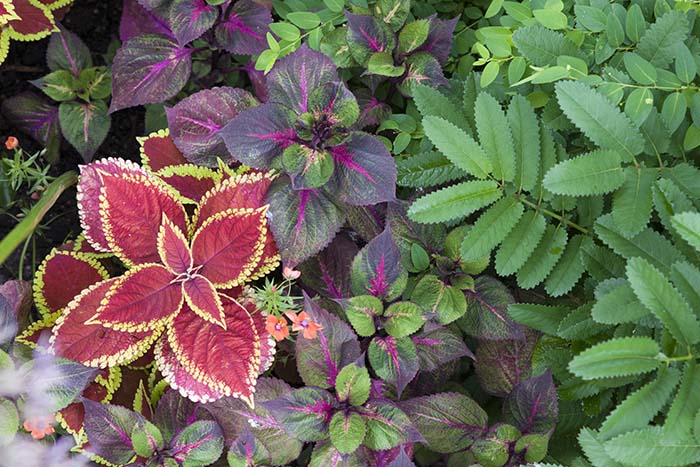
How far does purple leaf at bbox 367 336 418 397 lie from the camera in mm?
1219

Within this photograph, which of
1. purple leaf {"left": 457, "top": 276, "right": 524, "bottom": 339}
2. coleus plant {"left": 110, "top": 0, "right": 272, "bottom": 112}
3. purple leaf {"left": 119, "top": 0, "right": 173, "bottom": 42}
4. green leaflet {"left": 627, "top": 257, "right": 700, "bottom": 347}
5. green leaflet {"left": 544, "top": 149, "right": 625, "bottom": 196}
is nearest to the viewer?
green leaflet {"left": 627, "top": 257, "right": 700, "bottom": 347}

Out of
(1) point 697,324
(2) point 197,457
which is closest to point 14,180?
(2) point 197,457

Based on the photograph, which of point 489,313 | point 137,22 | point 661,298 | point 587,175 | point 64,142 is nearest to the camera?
point 661,298

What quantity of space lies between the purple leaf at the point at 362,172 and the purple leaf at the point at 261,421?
350 mm

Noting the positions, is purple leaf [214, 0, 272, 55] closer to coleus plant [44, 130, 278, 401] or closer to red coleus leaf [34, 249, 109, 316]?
coleus plant [44, 130, 278, 401]

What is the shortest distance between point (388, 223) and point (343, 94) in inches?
9.6

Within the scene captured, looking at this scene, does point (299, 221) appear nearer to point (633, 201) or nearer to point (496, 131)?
point (496, 131)

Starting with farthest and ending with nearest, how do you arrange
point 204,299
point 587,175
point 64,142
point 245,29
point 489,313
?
point 64,142 → point 245,29 → point 489,313 → point 204,299 → point 587,175

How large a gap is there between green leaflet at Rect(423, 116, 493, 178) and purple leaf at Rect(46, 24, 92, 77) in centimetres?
85

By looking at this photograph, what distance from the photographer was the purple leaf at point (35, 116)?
1.62 metres

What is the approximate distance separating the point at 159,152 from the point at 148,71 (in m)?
0.19

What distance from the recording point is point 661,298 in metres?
0.95

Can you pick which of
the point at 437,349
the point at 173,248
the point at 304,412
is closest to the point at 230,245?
the point at 173,248

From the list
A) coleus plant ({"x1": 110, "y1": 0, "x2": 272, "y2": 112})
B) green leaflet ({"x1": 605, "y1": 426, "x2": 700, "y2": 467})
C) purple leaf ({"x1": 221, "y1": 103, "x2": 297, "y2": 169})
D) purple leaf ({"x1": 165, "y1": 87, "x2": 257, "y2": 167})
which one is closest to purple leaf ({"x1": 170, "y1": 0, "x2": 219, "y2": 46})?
coleus plant ({"x1": 110, "y1": 0, "x2": 272, "y2": 112})
